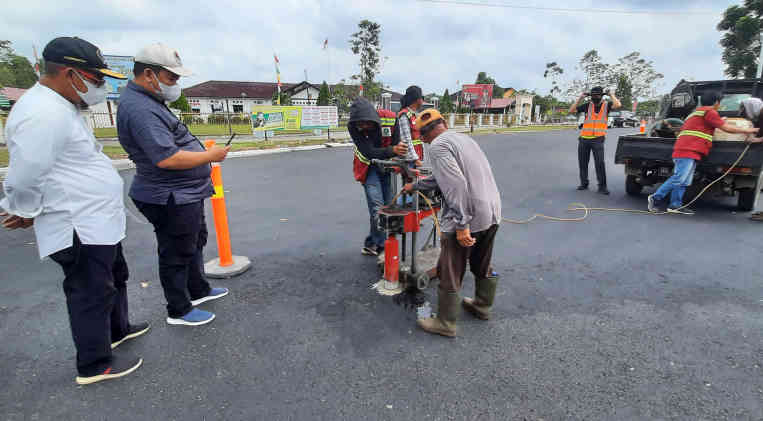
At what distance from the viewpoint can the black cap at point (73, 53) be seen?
195 cm

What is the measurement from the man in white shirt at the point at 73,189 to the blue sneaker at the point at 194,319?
1.88 feet

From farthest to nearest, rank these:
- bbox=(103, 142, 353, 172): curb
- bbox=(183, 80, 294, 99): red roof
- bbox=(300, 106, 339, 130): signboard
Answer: bbox=(183, 80, 294, 99): red roof, bbox=(300, 106, 339, 130): signboard, bbox=(103, 142, 353, 172): curb

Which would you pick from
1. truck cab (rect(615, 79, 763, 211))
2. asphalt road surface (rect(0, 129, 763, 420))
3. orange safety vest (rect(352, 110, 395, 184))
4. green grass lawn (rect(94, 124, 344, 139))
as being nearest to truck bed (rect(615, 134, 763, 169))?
truck cab (rect(615, 79, 763, 211))

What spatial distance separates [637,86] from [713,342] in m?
74.5

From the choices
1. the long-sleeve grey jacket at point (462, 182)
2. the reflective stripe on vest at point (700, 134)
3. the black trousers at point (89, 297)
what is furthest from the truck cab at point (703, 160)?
the black trousers at point (89, 297)

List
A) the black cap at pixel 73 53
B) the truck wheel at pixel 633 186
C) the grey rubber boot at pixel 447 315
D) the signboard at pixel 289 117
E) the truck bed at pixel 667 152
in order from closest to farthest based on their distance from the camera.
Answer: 1. the black cap at pixel 73 53
2. the grey rubber boot at pixel 447 315
3. the truck bed at pixel 667 152
4. the truck wheel at pixel 633 186
5. the signboard at pixel 289 117

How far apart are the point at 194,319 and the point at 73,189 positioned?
1.31m

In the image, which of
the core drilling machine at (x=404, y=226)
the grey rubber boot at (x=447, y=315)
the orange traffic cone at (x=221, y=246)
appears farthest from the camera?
the orange traffic cone at (x=221, y=246)

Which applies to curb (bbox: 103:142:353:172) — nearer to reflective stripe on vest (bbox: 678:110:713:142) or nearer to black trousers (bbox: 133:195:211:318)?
black trousers (bbox: 133:195:211:318)

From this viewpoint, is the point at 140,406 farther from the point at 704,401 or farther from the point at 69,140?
the point at 704,401

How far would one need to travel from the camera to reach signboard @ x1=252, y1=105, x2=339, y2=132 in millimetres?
Result: 18391

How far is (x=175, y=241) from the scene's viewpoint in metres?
2.65

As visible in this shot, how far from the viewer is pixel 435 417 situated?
6.55 feet

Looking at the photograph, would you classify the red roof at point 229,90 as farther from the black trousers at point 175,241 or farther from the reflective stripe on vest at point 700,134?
the black trousers at point 175,241
